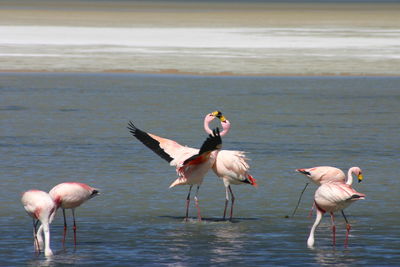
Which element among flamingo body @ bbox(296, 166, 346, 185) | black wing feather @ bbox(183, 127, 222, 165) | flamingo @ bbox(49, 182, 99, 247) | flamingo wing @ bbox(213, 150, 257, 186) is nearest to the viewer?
flamingo @ bbox(49, 182, 99, 247)

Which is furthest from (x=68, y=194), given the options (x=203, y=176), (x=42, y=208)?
(x=203, y=176)

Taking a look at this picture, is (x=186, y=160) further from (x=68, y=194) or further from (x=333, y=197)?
(x=333, y=197)

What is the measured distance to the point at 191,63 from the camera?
113ft

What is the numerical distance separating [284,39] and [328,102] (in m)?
18.4

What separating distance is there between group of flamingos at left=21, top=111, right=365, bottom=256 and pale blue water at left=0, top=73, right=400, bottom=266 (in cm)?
36

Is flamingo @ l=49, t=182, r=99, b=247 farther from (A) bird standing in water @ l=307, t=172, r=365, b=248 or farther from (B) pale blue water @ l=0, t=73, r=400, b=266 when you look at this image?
(A) bird standing in water @ l=307, t=172, r=365, b=248

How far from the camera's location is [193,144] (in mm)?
18188

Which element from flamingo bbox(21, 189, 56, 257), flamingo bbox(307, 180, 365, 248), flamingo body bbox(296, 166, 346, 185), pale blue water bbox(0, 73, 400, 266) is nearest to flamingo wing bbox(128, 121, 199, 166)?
pale blue water bbox(0, 73, 400, 266)

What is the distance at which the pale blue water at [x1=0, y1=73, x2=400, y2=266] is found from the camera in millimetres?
10727

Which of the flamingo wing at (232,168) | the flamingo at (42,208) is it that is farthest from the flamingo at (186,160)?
the flamingo at (42,208)

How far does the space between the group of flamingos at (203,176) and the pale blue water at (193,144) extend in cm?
36

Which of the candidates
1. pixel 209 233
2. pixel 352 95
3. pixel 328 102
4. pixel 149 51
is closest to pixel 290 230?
pixel 209 233

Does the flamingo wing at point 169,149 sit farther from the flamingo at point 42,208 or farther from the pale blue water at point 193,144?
the flamingo at point 42,208

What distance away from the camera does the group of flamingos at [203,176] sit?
33.0 ft
